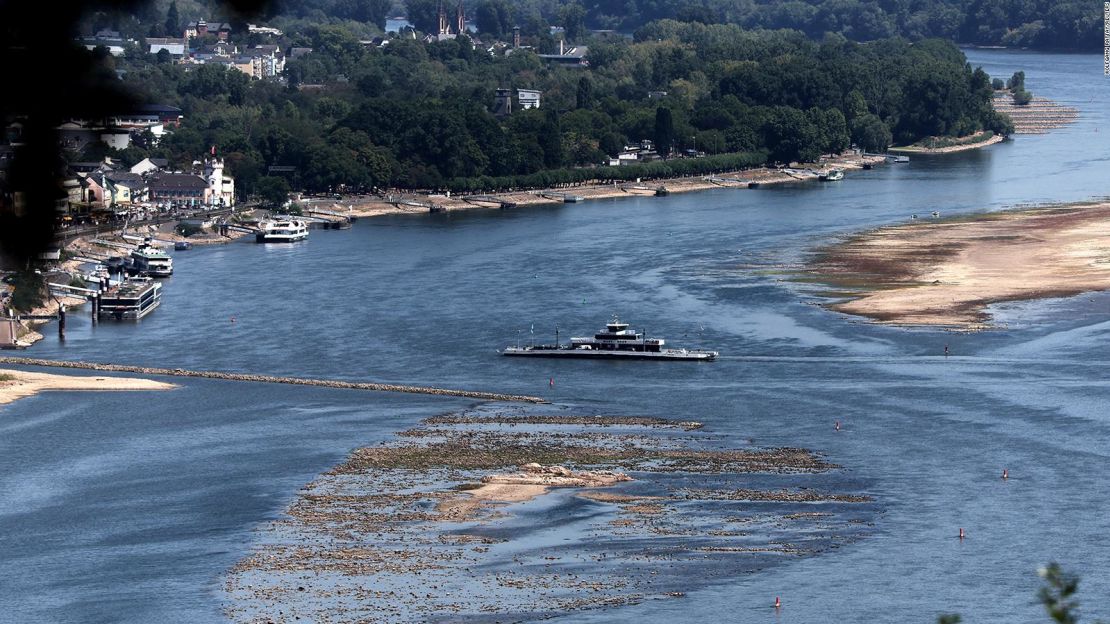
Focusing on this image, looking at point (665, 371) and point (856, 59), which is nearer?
point (665, 371)

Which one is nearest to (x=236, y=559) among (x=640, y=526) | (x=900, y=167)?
(x=640, y=526)

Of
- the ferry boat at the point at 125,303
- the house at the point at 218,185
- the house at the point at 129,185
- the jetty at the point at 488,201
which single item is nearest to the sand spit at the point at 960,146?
the jetty at the point at 488,201

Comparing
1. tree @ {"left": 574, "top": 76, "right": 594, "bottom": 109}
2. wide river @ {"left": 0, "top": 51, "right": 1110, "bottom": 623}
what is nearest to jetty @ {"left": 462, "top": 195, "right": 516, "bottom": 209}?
wide river @ {"left": 0, "top": 51, "right": 1110, "bottom": 623}

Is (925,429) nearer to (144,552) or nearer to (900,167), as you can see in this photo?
(144,552)

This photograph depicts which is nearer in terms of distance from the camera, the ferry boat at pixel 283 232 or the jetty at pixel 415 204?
the ferry boat at pixel 283 232

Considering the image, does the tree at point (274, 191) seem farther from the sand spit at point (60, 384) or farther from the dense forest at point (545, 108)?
the sand spit at point (60, 384)

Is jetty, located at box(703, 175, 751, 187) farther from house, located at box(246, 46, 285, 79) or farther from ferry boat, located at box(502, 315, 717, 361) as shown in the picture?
ferry boat, located at box(502, 315, 717, 361)
